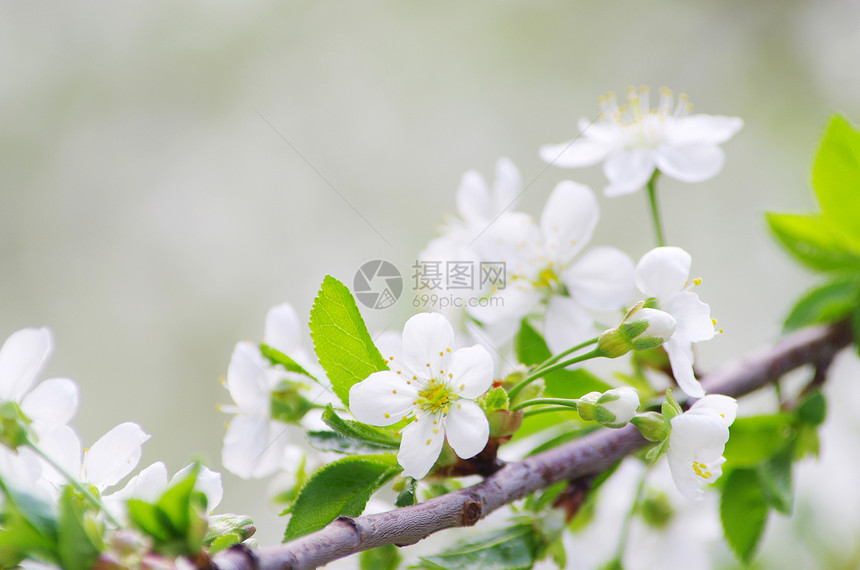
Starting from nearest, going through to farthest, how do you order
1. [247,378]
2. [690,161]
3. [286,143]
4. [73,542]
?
[73,542] → [247,378] → [690,161] → [286,143]

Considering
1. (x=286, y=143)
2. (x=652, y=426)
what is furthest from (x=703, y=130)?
(x=286, y=143)

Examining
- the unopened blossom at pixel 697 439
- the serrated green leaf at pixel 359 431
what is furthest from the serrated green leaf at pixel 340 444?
the unopened blossom at pixel 697 439

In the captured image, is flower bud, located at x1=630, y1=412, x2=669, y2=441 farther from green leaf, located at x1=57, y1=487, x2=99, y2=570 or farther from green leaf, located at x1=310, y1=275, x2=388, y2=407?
green leaf, located at x1=57, y1=487, x2=99, y2=570

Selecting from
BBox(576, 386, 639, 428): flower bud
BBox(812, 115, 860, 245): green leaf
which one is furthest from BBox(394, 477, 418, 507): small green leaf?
BBox(812, 115, 860, 245): green leaf

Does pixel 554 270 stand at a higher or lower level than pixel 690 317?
higher

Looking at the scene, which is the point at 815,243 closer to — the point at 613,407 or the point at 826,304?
the point at 826,304

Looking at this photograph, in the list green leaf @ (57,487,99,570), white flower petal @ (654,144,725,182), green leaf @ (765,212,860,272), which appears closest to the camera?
green leaf @ (57,487,99,570)

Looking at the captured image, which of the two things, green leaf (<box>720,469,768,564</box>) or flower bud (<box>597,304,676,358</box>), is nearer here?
flower bud (<box>597,304,676,358</box>)
